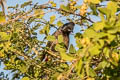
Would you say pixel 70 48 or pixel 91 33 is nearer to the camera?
pixel 91 33

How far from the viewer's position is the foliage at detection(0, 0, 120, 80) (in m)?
0.87

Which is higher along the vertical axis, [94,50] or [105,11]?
[105,11]

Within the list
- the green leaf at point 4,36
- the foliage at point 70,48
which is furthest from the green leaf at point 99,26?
the green leaf at point 4,36

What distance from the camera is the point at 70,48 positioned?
1.27 meters

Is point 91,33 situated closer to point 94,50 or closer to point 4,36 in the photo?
point 94,50

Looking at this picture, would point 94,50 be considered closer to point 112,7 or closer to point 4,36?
point 112,7

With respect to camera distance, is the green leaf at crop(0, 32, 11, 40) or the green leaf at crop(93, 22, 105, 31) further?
the green leaf at crop(0, 32, 11, 40)

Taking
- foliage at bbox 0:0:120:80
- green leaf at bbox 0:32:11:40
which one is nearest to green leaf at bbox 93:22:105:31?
foliage at bbox 0:0:120:80

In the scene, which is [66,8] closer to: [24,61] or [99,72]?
[99,72]

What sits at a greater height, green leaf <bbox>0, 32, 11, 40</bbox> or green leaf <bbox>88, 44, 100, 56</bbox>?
green leaf <bbox>88, 44, 100, 56</bbox>

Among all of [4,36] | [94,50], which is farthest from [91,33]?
[4,36]

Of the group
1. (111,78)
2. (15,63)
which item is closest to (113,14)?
(111,78)

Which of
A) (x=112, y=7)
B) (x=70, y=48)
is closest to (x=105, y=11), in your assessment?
(x=112, y=7)

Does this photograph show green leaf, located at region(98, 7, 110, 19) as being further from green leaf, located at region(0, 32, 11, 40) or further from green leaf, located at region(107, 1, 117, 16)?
green leaf, located at region(0, 32, 11, 40)
